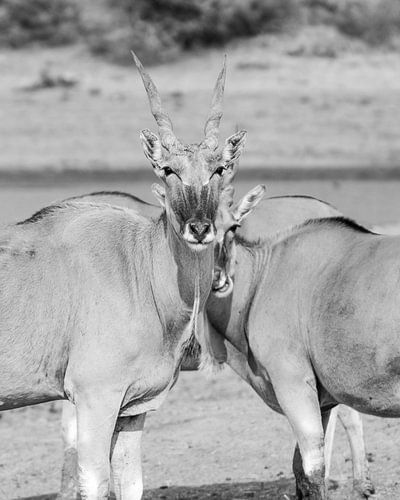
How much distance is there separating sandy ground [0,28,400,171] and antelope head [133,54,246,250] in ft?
55.3

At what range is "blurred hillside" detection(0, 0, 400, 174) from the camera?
24.5m

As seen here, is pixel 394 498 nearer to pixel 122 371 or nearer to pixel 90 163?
pixel 122 371

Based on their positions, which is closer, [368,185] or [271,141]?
[368,185]

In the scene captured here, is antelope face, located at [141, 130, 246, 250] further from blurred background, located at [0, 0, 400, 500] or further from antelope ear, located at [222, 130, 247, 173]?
blurred background, located at [0, 0, 400, 500]

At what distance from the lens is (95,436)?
712 centimetres

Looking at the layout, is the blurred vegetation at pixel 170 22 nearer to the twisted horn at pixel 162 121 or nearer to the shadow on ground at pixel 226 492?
the shadow on ground at pixel 226 492

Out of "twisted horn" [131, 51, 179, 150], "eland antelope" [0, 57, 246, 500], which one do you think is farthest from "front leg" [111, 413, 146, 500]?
"twisted horn" [131, 51, 179, 150]

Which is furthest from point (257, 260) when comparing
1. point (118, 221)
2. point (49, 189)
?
point (49, 189)

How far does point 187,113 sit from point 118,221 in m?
17.2

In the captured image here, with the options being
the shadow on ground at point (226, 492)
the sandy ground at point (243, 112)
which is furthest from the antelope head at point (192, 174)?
the sandy ground at point (243, 112)

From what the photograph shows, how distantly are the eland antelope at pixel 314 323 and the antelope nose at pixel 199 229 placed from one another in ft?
4.30

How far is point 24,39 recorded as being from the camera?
29922 millimetres

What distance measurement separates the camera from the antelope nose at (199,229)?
6680mm

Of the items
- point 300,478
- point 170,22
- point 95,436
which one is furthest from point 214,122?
point 170,22
